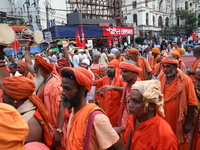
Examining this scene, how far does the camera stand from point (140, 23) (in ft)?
148

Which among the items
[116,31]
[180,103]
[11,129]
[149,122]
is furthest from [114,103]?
[116,31]

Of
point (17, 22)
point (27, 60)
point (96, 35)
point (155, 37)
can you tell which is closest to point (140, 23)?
point (155, 37)

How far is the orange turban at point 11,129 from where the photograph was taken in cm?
98

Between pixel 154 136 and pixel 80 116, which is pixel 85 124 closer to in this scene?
pixel 80 116

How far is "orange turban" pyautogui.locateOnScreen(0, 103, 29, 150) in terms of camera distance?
975 millimetres

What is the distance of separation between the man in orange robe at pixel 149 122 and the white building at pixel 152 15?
40251 mm

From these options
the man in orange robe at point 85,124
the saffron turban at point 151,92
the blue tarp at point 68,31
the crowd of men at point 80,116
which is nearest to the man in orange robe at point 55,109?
the crowd of men at point 80,116

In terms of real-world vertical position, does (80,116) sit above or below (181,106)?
above

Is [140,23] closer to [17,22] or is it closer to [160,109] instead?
[17,22]

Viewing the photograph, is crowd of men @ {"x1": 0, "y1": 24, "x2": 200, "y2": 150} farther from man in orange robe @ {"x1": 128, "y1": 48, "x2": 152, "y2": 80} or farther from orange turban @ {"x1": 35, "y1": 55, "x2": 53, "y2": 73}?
man in orange robe @ {"x1": 128, "y1": 48, "x2": 152, "y2": 80}

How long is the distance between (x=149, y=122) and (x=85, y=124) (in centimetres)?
68

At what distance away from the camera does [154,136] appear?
1.82 m

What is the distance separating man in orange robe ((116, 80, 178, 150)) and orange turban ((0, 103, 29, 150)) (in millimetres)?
1214

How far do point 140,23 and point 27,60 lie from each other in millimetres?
44736
